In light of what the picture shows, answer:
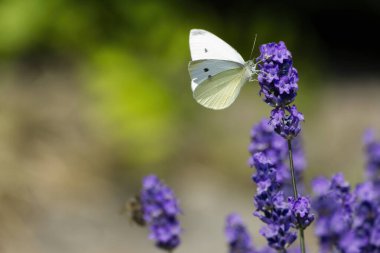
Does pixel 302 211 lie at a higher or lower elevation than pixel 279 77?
lower

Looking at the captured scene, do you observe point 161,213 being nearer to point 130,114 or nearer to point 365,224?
point 365,224

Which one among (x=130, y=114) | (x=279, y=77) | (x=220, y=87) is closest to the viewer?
(x=279, y=77)

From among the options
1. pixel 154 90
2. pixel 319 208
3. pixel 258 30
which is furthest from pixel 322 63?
pixel 319 208

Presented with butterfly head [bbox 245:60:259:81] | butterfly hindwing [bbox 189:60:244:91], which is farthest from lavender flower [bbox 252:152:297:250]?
butterfly hindwing [bbox 189:60:244:91]

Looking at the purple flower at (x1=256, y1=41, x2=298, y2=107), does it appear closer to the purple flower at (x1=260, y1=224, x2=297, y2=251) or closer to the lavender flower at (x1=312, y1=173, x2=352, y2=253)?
the purple flower at (x1=260, y1=224, x2=297, y2=251)

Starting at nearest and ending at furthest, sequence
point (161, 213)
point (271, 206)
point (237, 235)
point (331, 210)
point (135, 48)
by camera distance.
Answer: point (271, 206)
point (161, 213)
point (237, 235)
point (331, 210)
point (135, 48)

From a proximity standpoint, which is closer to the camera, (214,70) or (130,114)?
(214,70)

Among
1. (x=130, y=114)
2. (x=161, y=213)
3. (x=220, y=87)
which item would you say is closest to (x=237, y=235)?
(x=161, y=213)

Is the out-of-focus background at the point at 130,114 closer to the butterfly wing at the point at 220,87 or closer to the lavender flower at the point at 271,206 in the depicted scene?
the butterfly wing at the point at 220,87
